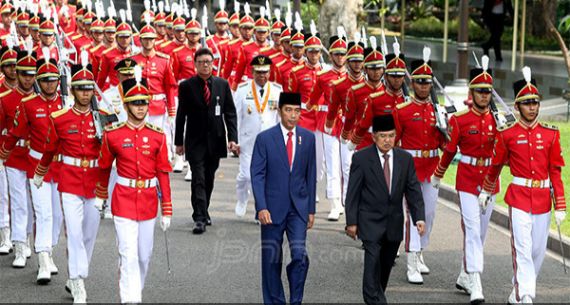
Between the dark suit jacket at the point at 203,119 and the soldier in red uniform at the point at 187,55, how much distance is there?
14.1 feet

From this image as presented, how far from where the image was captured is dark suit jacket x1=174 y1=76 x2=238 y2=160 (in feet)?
50.4

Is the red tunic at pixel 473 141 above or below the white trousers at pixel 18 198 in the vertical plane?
above

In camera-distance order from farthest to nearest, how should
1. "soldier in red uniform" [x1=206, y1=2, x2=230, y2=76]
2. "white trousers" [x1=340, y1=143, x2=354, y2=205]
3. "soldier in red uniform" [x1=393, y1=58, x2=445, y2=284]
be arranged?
"soldier in red uniform" [x1=206, y1=2, x2=230, y2=76], "white trousers" [x1=340, y1=143, x2=354, y2=205], "soldier in red uniform" [x1=393, y1=58, x2=445, y2=284]

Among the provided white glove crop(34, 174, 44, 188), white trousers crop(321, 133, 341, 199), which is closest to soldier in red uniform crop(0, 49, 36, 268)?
white glove crop(34, 174, 44, 188)

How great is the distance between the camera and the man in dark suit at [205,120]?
50.2ft

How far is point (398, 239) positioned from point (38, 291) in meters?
3.35

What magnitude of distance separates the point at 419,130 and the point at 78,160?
337 centimetres

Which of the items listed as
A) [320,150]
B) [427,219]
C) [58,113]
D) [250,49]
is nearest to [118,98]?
[320,150]

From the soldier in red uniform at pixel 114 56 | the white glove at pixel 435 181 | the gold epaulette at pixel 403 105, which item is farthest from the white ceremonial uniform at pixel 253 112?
the white glove at pixel 435 181

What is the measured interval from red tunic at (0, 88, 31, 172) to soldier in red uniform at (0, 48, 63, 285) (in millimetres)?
226

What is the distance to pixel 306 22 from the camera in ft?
127

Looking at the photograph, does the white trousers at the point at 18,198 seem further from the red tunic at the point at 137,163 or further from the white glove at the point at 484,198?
the white glove at the point at 484,198

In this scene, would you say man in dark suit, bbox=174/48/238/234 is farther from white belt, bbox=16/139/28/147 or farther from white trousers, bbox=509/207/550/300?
white trousers, bbox=509/207/550/300

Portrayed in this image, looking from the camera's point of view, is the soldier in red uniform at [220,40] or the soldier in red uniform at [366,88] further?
the soldier in red uniform at [220,40]
